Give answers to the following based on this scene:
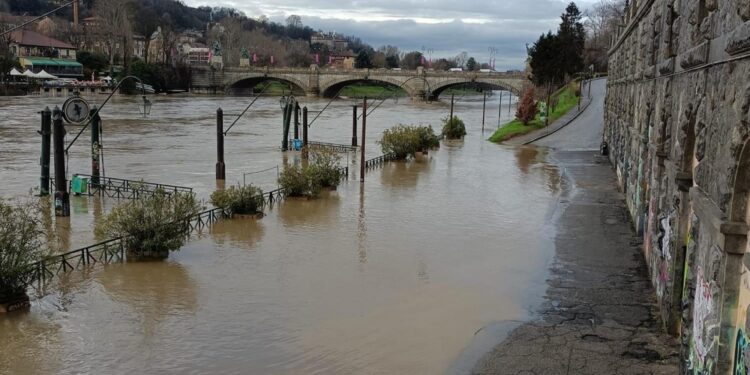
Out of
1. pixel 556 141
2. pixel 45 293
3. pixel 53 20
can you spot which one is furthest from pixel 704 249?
pixel 53 20

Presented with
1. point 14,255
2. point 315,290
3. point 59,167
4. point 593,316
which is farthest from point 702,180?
point 59,167

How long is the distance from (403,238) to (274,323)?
8536 mm

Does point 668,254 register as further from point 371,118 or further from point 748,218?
point 371,118

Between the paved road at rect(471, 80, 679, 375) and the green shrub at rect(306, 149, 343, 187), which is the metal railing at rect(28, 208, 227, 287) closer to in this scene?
the green shrub at rect(306, 149, 343, 187)

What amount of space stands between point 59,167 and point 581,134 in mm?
45286

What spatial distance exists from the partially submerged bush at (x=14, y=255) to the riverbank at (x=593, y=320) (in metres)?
10.2

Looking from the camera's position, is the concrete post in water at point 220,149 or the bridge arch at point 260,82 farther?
the bridge arch at point 260,82

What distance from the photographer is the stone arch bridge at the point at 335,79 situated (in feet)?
364

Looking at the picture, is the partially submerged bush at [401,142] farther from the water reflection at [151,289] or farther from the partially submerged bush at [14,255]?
the partially submerged bush at [14,255]

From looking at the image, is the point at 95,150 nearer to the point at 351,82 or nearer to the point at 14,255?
the point at 14,255

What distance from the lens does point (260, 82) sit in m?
143

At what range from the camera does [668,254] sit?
47.1ft

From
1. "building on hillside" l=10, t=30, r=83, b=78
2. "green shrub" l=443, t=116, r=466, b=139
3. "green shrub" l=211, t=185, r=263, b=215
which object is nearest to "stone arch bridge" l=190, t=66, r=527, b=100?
"building on hillside" l=10, t=30, r=83, b=78

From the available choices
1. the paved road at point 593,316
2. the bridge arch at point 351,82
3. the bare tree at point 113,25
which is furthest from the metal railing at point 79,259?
the bare tree at point 113,25
